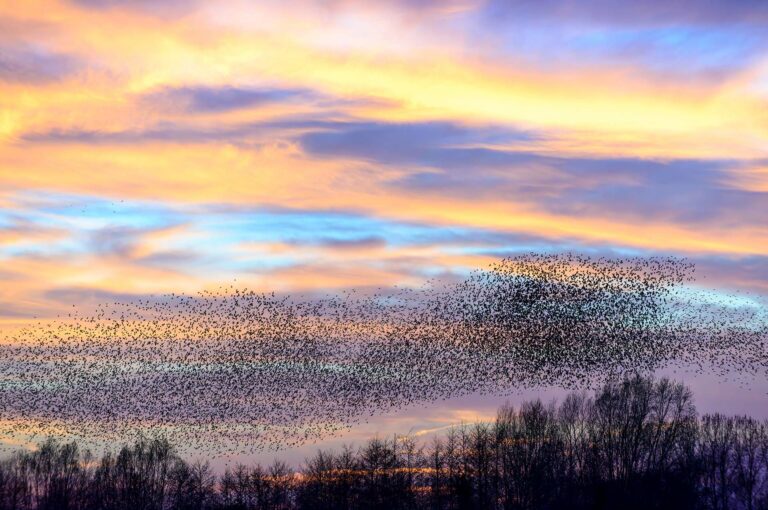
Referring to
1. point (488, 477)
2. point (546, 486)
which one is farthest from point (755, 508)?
point (488, 477)

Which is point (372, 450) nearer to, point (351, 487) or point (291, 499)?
point (351, 487)

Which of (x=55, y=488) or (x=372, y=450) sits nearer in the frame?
(x=372, y=450)

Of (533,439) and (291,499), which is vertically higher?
(533,439)

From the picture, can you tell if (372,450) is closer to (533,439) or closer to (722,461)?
(533,439)

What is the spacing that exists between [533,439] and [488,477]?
758 centimetres

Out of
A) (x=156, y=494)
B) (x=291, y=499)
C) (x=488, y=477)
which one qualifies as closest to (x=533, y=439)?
(x=488, y=477)

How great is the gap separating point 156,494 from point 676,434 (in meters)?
77.4

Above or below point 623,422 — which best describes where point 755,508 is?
below

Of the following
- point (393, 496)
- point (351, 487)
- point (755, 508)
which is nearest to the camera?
point (755, 508)

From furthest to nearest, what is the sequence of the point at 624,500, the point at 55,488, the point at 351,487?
the point at 55,488 → the point at 351,487 → the point at 624,500

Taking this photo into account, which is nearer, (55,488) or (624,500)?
(624,500)

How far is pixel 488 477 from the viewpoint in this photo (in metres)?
122

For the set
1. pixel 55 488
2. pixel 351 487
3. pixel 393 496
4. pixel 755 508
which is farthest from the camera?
pixel 55 488

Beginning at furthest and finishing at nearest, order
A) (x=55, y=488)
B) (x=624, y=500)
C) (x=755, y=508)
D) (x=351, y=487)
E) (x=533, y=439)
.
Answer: (x=55, y=488) < (x=351, y=487) < (x=533, y=439) < (x=755, y=508) < (x=624, y=500)
